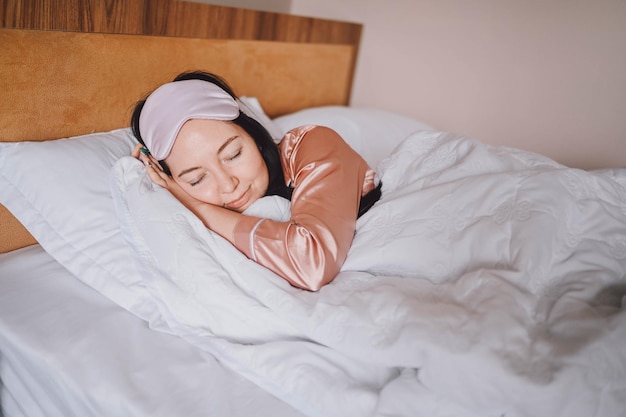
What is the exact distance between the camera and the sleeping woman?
3.54 feet

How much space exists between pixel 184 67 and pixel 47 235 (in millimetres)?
717

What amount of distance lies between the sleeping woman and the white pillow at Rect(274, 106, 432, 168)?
24.3 inches

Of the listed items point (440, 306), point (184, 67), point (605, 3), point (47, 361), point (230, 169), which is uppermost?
point (605, 3)

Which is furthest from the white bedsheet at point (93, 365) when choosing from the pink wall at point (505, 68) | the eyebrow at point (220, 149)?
the pink wall at point (505, 68)

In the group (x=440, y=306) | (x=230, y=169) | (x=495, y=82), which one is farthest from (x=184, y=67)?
(x=495, y=82)

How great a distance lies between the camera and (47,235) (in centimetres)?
119

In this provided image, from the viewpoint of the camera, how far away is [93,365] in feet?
3.08

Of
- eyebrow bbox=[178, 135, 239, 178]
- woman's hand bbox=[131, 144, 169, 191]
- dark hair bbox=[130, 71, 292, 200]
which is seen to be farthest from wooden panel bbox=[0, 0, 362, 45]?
eyebrow bbox=[178, 135, 239, 178]

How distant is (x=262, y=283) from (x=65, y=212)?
569mm

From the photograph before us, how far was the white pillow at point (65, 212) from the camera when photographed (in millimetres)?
1156

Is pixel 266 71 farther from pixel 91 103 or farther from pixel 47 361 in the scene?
pixel 47 361

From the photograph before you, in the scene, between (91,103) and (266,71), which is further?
(266,71)

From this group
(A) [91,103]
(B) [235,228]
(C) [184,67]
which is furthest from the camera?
(C) [184,67]

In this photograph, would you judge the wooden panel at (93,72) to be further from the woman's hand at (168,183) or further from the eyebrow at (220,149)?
the eyebrow at (220,149)
